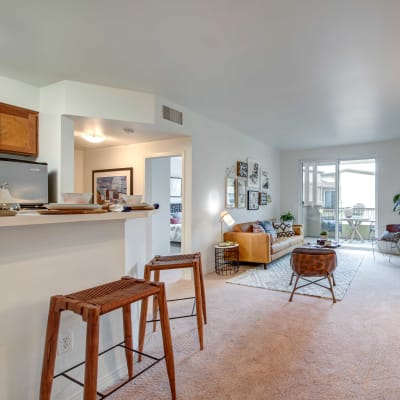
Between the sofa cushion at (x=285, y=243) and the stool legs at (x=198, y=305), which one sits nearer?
the stool legs at (x=198, y=305)

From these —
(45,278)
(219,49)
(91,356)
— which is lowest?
(91,356)

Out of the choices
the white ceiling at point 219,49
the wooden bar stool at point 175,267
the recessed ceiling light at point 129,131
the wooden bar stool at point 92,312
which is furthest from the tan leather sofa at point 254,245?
the wooden bar stool at point 92,312

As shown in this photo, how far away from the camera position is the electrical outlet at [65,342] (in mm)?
1630

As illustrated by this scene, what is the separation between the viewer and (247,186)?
20.8ft

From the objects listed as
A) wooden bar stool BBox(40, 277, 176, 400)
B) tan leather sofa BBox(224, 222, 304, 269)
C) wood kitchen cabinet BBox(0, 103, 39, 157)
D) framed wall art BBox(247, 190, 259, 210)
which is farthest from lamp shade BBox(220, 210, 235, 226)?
wooden bar stool BBox(40, 277, 176, 400)

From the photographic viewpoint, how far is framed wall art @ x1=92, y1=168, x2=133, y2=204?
531cm

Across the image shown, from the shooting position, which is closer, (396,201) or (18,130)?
(18,130)

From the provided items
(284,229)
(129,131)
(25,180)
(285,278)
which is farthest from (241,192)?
(25,180)

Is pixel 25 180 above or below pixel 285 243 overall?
A: above

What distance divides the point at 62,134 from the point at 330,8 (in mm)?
3022

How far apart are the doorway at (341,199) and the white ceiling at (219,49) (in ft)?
10.7

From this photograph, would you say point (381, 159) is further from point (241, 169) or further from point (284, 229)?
point (241, 169)

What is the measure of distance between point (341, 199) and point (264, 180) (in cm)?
223

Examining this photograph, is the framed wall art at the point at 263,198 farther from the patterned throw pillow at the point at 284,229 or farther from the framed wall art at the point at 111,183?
the framed wall art at the point at 111,183
